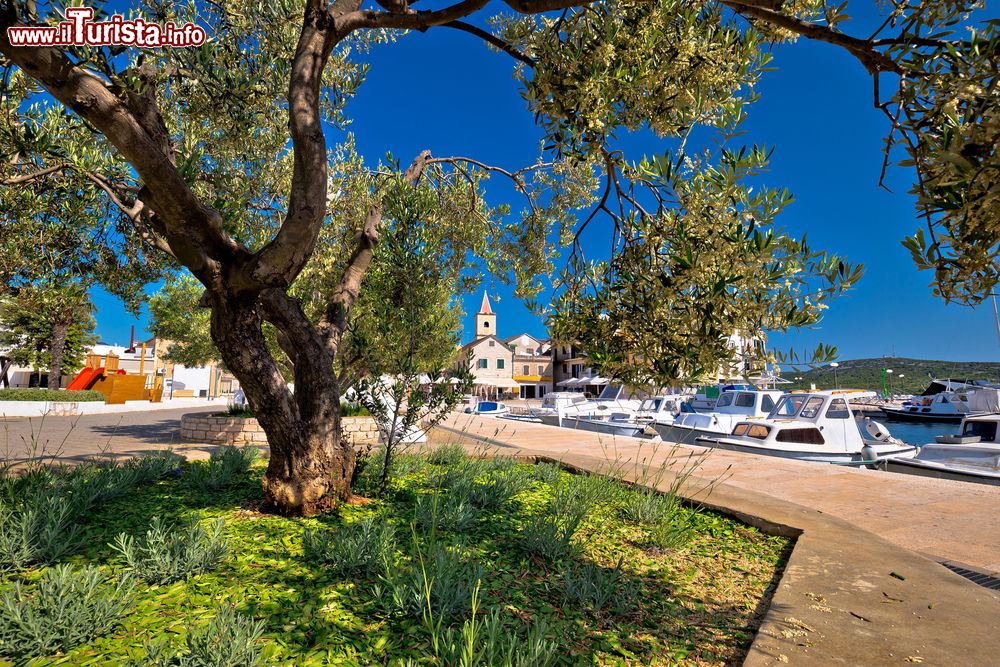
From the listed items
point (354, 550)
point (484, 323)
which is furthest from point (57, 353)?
point (484, 323)

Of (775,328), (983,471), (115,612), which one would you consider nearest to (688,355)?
(775,328)

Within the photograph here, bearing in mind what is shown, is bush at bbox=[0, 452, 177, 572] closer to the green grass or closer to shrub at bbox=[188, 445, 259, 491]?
the green grass

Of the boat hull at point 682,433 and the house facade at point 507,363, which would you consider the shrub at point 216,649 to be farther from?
the house facade at point 507,363

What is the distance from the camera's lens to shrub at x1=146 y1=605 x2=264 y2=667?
227cm

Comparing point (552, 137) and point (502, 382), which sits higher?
point (552, 137)

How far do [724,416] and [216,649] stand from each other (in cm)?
2073

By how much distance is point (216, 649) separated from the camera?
232 centimetres

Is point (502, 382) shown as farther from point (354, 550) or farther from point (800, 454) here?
point (354, 550)

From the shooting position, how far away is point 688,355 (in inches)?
146

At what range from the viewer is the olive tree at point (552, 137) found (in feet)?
9.94

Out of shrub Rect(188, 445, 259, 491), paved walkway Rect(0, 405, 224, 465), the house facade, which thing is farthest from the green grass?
the house facade

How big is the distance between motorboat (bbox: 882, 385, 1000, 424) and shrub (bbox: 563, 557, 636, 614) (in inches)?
1923

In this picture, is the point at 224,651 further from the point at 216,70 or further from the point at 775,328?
the point at 216,70

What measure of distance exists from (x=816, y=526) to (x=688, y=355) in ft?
9.41
